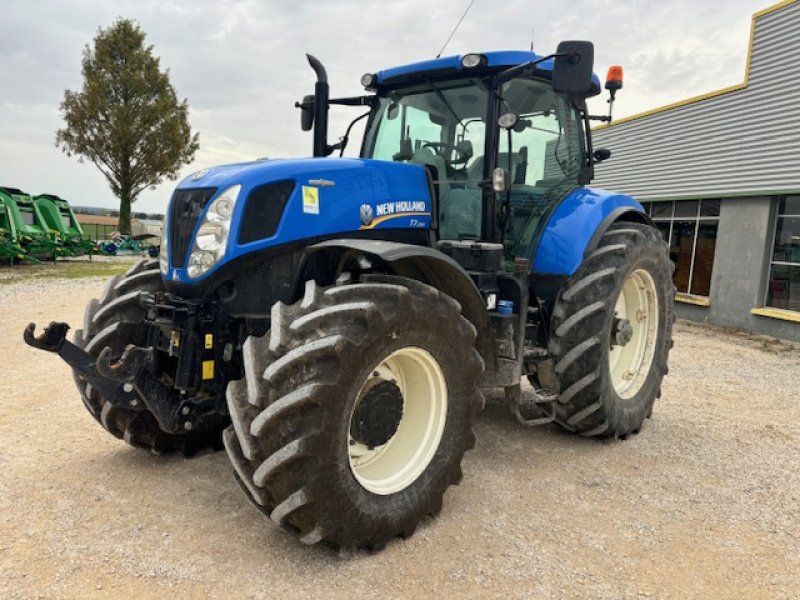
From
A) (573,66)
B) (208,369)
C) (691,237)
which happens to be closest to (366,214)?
(208,369)

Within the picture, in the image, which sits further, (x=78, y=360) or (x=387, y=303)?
(x=78, y=360)

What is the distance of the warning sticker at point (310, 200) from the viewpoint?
2.87 meters

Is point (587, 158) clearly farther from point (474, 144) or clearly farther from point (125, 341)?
point (125, 341)

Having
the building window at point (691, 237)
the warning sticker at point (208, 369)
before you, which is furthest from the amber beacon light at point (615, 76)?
the building window at point (691, 237)

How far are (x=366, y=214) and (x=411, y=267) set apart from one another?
38 centimetres

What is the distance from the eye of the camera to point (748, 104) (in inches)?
384

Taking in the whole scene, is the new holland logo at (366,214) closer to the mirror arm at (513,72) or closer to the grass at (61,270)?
the mirror arm at (513,72)

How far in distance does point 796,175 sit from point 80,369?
32.5 ft


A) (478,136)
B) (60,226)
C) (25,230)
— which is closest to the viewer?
(478,136)

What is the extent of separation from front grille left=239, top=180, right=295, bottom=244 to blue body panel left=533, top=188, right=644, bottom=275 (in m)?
1.74

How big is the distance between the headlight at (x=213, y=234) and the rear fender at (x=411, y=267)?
39 centimetres

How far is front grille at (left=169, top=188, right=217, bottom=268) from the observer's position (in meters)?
2.82

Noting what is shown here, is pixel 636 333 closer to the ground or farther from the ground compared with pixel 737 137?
closer to the ground

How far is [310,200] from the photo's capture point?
114 inches
